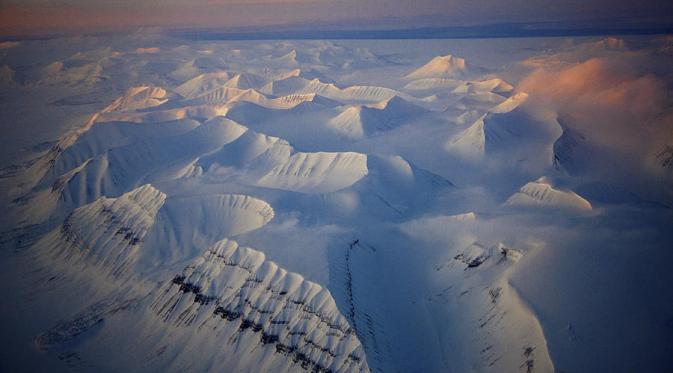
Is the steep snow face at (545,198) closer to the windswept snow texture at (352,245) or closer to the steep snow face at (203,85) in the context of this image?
the windswept snow texture at (352,245)

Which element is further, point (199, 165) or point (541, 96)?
point (541, 96)

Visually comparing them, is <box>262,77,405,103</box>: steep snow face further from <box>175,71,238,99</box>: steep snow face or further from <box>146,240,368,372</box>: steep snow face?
<box>146,240,368,372</box>: steep snow face

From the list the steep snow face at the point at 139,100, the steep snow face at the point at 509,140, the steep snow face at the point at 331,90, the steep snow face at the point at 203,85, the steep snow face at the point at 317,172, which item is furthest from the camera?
the steep snow face at the point at 203,85

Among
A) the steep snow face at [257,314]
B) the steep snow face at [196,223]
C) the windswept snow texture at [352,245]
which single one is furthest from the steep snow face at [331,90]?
the steep snow face at [257,314]

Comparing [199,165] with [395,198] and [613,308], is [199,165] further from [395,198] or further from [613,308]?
[613,308]

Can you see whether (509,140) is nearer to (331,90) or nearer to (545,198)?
(545,198)

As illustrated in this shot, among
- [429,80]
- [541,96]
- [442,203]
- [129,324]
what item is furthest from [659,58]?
[129,324]
